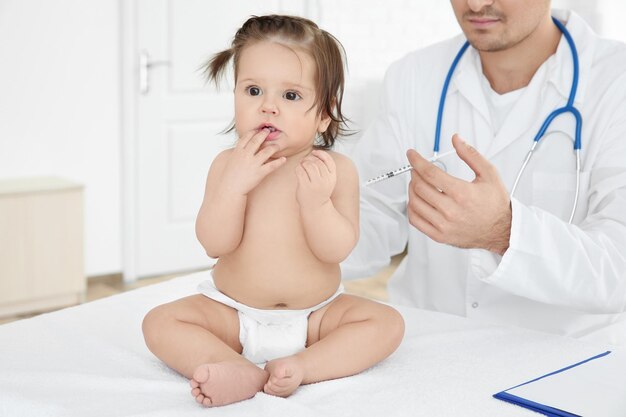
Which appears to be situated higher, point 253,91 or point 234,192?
point 253,91

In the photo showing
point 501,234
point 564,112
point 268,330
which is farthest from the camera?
point 564,112

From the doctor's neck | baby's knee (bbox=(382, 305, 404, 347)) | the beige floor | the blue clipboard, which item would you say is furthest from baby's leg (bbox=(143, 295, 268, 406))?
the beige floor

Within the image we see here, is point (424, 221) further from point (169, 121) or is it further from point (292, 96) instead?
point (169, 121)

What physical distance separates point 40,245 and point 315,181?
2.70 metres

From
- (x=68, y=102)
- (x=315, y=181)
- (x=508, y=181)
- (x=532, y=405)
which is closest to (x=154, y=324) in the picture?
(x=315, y=181)

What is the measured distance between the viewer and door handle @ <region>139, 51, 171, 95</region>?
4.17 meters

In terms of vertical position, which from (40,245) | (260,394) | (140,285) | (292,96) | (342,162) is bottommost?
(140,285)

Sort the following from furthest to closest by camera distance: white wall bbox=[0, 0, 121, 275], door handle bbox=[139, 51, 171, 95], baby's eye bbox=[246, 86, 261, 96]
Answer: door handle bbox=[139, 51, 171, 95] < white wall bbox=[0, 0, 121, 275] < baby's eye bbox=[246, 86, 261, 96]

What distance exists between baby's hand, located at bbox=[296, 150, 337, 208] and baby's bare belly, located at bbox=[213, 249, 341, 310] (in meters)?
0.11

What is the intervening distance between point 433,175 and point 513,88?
63 cm

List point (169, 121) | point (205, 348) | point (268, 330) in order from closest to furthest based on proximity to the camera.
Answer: point (205, 348)
point (268, 330)
point (169, 121)

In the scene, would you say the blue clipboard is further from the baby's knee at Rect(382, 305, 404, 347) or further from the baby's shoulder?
the baby's shoulder

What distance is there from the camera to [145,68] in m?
4.18

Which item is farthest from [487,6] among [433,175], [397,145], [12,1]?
[12,1]
